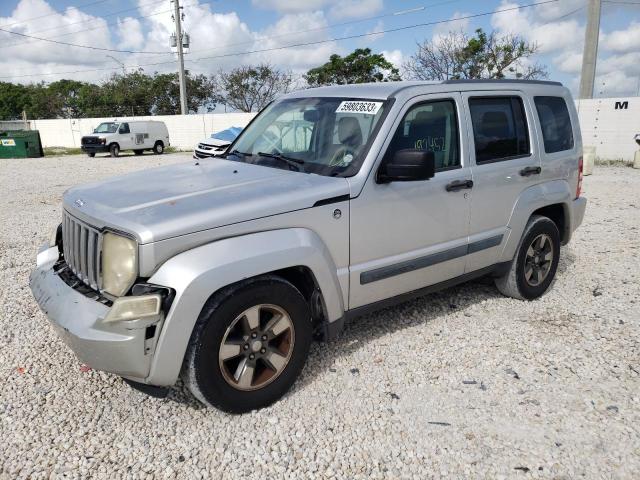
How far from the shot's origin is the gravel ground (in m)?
2.62

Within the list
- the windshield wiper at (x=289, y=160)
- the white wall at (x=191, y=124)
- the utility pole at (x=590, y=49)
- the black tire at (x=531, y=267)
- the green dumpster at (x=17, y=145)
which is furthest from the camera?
the white wall at (x=191, y=124)

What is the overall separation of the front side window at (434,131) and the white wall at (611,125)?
16.3m

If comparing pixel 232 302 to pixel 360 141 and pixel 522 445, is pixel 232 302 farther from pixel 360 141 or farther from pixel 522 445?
pixel 522 445

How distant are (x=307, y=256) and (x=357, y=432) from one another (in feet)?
3.28

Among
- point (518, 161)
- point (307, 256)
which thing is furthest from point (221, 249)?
point (518, 161)

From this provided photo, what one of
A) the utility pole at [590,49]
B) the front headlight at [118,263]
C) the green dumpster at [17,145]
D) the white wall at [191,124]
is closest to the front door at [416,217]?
the front headlight at [118,263]

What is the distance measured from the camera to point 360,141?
11.3 ft

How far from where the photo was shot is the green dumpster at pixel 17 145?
2473 cm

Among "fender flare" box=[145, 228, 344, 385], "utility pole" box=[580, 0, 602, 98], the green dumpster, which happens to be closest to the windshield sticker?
"fender flare" box=[145, 228, 344, 385]

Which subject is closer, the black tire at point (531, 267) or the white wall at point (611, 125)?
the black tire at point (531, 267)

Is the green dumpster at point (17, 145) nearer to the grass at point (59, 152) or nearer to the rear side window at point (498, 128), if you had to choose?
the grass at point (59, 152)

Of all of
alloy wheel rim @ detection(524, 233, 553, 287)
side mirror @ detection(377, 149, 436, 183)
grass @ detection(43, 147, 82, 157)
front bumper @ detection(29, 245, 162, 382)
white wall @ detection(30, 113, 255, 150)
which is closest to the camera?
front bumper @ detection(29, 245, 162, 382)

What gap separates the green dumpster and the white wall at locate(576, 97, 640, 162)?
2395 cm

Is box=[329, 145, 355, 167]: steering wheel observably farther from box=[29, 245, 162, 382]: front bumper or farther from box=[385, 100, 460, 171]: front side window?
box=[29, 245, 162, 382]: front bumper
